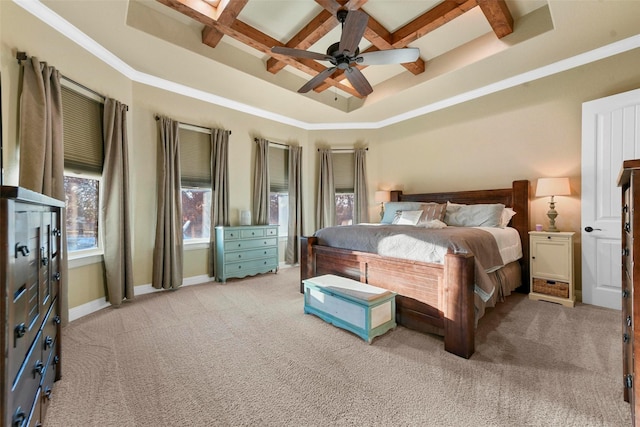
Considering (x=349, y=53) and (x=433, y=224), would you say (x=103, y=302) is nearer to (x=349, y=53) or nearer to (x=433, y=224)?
(x=349, y=53)

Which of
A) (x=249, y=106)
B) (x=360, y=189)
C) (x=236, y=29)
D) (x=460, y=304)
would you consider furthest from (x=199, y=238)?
(x=460, y=304)

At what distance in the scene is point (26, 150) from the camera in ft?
7.48

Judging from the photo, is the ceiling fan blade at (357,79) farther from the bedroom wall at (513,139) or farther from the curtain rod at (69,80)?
the curtain rod at (69,80)

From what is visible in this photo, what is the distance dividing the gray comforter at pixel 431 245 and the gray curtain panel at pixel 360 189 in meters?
2.35

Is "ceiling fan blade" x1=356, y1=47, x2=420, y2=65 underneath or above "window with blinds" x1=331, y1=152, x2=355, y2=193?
above

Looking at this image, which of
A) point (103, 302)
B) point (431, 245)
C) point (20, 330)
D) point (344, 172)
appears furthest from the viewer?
point (344, 172)

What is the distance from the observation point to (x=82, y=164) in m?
2.93

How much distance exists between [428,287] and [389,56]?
214 centimetres

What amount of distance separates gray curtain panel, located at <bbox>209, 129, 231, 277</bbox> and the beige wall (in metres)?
0.18

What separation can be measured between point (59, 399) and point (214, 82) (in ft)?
12.2

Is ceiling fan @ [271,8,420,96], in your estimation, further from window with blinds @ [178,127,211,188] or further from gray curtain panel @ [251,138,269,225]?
gray curtain panel @ [251,138,269,225]

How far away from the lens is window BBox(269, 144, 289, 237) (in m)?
5.14

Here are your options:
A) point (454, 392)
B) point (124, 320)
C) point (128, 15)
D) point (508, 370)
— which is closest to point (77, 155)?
point (128, 15)

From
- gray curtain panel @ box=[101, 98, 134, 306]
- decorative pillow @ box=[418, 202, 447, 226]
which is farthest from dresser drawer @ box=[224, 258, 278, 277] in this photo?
decorative pillow @ box=[418, 202, 447, 226]
